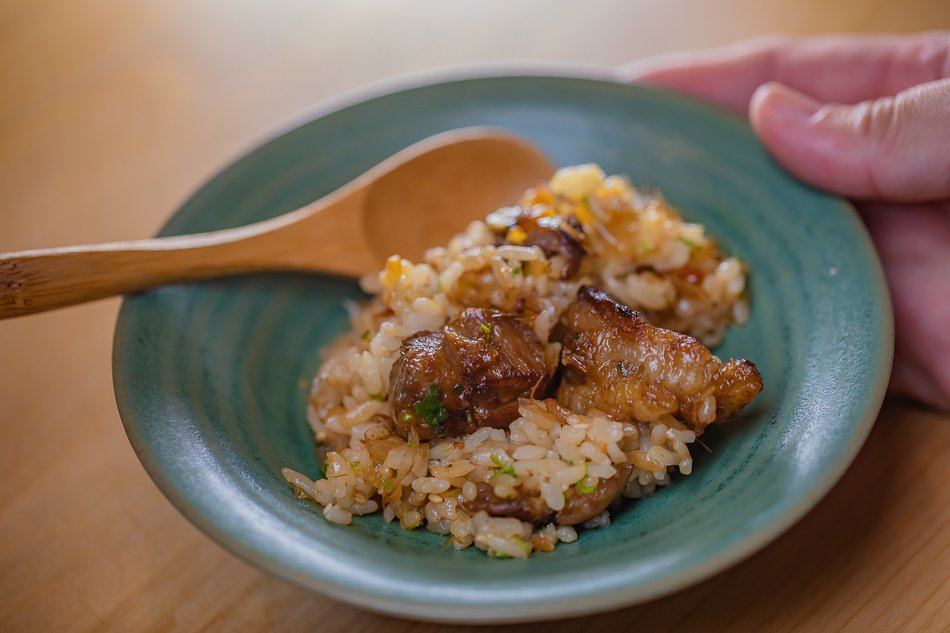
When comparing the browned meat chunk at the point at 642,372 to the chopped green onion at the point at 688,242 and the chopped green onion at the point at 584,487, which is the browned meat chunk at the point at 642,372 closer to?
the chopped green onion at the point at 584,487

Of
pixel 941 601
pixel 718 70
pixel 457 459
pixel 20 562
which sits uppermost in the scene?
pixel 718 70

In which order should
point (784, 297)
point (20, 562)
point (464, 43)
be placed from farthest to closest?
1. point (464, 43)
2. point (784, 297)
3. point (20, 562)

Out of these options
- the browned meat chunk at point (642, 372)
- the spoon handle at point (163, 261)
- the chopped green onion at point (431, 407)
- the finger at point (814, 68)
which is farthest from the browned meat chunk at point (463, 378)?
the finger at point (814, 68)

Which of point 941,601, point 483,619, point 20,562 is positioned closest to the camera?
point 483,619

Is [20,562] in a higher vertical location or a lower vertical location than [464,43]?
lower

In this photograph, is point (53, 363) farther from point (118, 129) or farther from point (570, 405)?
point (570, 405)

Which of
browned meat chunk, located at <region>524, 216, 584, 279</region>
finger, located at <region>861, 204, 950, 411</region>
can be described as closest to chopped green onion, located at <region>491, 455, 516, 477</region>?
browned meat chunk, located at <region>524, 216, 584, 279</region>

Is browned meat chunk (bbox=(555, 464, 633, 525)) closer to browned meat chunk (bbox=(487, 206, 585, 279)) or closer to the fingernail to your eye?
browned meat chunk (bbox=(487, 206, 585, 279))

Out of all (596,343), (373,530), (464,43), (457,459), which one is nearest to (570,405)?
(596,343)
